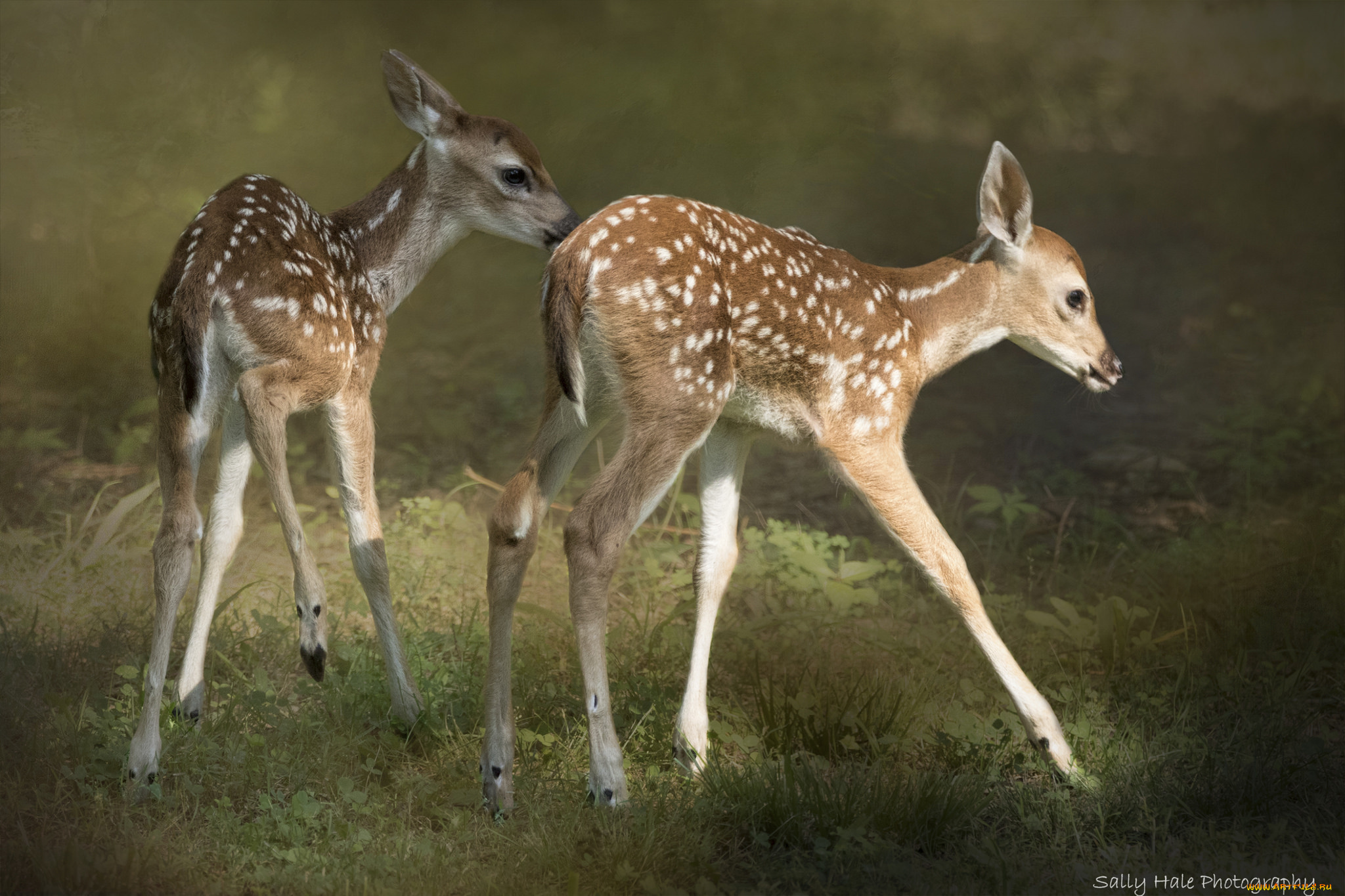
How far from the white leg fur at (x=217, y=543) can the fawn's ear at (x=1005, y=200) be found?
2.50m

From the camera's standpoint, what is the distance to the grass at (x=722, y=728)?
2.91 meters

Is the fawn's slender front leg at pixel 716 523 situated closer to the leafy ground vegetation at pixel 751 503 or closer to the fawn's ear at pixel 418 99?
the leafy ground vegetation at pixel 751 503

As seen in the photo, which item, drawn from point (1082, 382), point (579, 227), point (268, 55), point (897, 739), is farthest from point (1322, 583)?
point (268, 55)

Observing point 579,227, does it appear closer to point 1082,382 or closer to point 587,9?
point 1082,382

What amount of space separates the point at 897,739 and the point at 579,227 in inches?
71.4

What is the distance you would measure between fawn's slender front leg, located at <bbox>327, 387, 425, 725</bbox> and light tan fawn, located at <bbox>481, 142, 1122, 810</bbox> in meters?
0.49

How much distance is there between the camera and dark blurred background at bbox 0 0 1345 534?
237 inches

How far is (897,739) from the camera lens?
3512 mm

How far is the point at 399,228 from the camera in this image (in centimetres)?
394

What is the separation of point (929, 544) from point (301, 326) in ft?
6.60

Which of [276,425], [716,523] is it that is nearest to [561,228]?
[716,523]

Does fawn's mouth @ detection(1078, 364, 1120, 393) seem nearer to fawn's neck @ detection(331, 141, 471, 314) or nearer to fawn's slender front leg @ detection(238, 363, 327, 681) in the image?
fawn's neck @ detection(331, 141, 471, 314)

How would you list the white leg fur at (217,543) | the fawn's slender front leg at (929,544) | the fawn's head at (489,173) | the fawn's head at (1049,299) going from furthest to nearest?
the fawn's head at (1049,299)
the fawn's head at (489,173)
the fawn's slender front leg at (929,544)
the white leg fur at (217,543)

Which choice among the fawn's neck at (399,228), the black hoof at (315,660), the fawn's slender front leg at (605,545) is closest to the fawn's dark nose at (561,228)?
the fawn's neck at (399,228)
